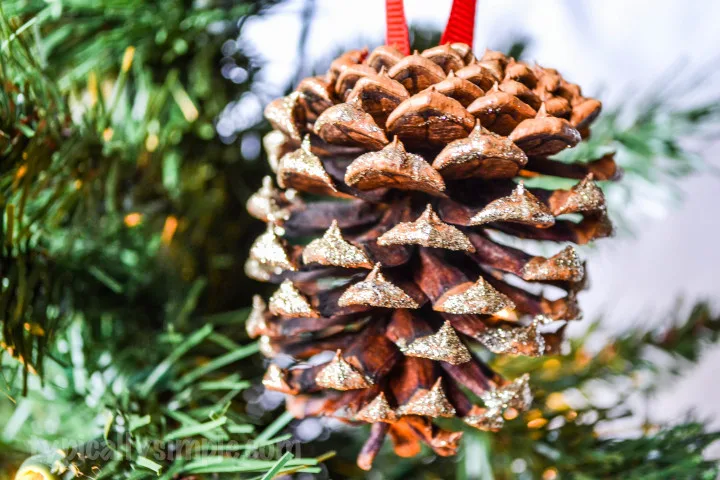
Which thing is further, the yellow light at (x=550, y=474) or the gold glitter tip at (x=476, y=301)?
the yellow light at (x=550, y=474)

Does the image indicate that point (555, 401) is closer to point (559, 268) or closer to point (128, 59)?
point (559, 268)

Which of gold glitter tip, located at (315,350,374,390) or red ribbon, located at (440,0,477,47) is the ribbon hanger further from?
gold glitter tip, located at (315,350,374,390)

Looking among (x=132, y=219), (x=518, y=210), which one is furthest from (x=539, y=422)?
(x=132, y=219)

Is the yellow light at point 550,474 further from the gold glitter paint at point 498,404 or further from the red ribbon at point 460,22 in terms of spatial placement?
the red ribbon at point 460,22

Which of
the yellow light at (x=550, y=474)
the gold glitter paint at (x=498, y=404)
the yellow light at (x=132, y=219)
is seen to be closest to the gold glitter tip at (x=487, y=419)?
the gold glitter paint at (x=498, y=404)

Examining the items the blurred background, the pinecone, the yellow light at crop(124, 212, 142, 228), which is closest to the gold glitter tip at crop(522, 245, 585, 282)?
the pinecone

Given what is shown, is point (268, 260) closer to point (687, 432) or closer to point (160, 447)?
point (160, 447)
